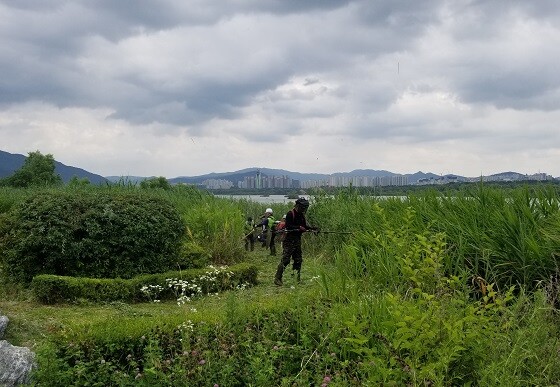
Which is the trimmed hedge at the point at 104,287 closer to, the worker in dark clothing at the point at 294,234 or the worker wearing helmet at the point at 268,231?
the worker in dark clothing at the point at 294,234

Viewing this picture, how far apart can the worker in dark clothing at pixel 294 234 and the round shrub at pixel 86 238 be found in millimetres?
2272

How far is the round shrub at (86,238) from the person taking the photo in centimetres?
1078

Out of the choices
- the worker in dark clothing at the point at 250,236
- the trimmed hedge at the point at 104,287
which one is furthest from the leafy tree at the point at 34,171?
the trimmed hedge at the point at 104,287

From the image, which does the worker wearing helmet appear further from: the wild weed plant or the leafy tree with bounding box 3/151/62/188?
the leafy tree with bounding box 3/151/62/188

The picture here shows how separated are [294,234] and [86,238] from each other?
12.7ft

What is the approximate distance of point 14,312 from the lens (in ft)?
28.3

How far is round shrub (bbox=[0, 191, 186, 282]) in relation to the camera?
35.4 feet

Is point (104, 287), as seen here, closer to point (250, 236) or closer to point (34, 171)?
point (250, 236)

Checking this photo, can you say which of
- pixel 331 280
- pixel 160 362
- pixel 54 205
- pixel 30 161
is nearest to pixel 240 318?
pixel 160 362

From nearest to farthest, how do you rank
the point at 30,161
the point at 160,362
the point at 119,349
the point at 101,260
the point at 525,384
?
the point at 525,384
the point at 160,362
the point at 119,349
the point at 101,260
the point at 30,161

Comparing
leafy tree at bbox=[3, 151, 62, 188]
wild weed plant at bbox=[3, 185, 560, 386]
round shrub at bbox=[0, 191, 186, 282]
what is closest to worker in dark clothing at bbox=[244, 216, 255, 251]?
round shrub at bbox=[0, 191, 186, 282]

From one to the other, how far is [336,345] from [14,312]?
17.8 feet

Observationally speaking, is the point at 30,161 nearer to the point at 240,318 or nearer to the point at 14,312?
the point at 14,312

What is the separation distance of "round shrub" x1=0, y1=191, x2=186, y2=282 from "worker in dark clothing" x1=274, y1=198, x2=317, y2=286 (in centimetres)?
227
